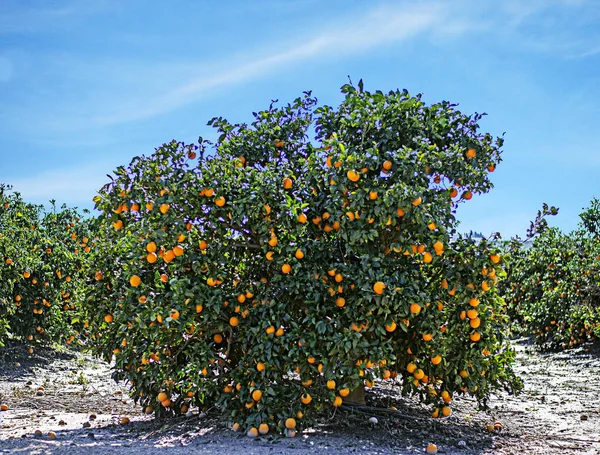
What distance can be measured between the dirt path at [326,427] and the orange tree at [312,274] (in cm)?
29

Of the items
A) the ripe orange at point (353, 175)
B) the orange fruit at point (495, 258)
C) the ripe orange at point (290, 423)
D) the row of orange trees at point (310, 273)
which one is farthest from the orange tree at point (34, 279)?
the orange fruit at point (495, 258)

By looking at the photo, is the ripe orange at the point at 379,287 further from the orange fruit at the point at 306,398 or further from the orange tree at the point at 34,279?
the orange tree at the point at 34,279

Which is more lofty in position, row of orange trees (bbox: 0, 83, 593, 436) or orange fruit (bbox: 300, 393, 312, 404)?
row of orange trees (bbox: 0, 83, 593, 436)

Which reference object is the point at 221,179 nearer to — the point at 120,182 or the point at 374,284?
the point at 120,182

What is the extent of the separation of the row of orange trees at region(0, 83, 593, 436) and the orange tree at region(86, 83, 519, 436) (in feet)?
0.06

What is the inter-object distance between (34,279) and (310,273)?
282 inches

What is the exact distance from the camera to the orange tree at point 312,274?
524 cm

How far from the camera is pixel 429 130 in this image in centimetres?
602

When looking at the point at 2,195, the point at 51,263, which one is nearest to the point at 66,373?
the point at 51,263

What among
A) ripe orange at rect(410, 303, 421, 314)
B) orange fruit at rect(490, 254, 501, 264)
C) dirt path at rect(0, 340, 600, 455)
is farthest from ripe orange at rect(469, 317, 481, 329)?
dirt path at rect(0, 340, 600, 455)

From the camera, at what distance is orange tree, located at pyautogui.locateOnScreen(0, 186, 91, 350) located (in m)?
10.0

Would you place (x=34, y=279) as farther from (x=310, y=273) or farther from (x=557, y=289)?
(x=557, y=289)

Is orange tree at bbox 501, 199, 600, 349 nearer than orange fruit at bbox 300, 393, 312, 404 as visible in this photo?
No

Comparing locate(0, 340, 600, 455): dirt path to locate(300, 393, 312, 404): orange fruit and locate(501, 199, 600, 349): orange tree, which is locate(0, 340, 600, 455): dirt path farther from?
locate(501, 199, 600, 349): orange tree
